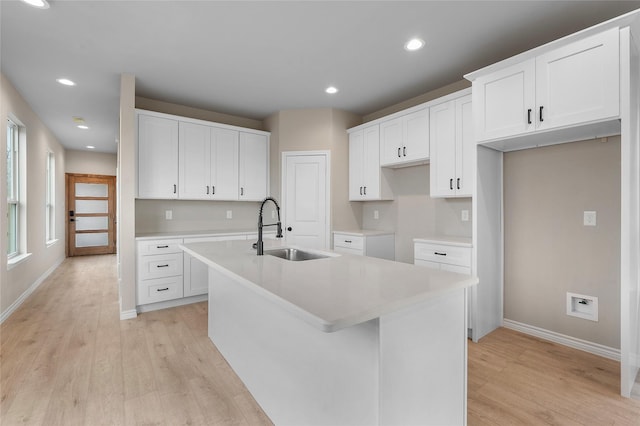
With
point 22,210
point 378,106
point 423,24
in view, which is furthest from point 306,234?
point 22,210

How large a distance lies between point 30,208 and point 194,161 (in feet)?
8.20

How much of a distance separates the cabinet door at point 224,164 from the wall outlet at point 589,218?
3.98 metres

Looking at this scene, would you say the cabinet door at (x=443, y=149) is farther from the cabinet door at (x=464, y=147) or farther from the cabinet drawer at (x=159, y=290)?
the cabinet drawer at (x=159, y=290)

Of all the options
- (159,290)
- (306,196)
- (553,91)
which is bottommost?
(159,290)

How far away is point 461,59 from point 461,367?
2805 mm

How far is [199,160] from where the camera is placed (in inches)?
165

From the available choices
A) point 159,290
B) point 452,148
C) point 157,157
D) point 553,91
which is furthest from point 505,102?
point 159,290

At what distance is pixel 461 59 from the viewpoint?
9.86 ft

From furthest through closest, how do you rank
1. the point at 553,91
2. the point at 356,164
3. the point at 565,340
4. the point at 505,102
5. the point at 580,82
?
the point at 356,164, the point at 565,340, the point at 505,102, the point at 553,91, the point at 580,82

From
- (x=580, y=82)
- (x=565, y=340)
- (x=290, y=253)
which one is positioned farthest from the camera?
(x=565, y=340)

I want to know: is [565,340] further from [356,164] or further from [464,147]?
[356,164]

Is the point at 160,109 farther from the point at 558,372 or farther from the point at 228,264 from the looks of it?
the point at 558,372

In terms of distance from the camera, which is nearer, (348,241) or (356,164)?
(348,241)

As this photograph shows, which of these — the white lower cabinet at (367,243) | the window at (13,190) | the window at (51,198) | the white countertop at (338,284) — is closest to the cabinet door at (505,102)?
the white countertop at (338,284)
